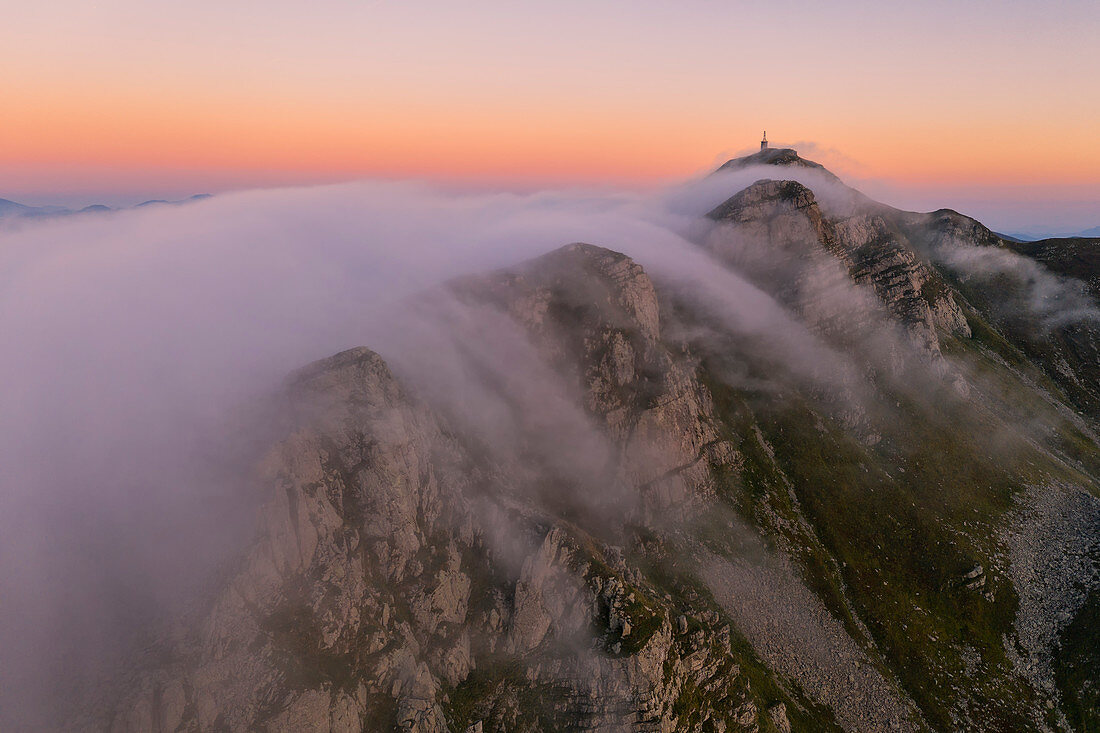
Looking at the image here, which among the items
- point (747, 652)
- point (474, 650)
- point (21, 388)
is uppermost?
point (21, 388)

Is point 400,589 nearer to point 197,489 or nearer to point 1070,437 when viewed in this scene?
point 197,489

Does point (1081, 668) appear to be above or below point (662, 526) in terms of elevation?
below

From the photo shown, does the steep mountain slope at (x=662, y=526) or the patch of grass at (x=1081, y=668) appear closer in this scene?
the steep mountain slope at (x=662, y=526)

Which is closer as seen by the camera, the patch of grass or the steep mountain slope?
the steep mountain slope

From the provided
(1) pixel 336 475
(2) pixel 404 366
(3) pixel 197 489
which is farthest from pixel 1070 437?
(3) pixel 197 489

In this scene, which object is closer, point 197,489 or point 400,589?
point 197,489

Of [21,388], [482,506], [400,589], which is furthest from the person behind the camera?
[21,388]

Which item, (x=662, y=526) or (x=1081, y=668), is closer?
(x=1081, y=668)

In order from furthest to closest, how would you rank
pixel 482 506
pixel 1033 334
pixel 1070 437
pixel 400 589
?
pixel 1033 334 → pixel 1070 437 → pixel 482 506 → pixel 400 589
